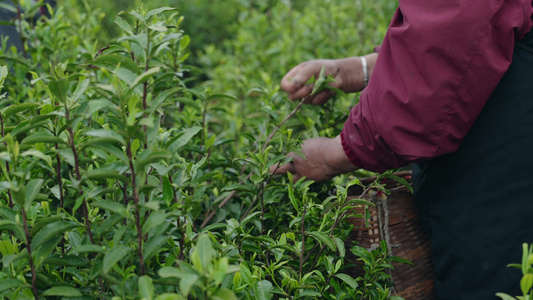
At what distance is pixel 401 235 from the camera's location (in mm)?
2064

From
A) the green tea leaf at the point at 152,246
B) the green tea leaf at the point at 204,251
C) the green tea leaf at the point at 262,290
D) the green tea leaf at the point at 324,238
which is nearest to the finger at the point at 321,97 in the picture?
the green tea leaf at the point at 324,238

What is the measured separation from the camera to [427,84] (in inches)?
65.1

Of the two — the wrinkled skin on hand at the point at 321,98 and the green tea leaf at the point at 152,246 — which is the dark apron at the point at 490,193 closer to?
the wrinkled skin on hand at the point at 321,98

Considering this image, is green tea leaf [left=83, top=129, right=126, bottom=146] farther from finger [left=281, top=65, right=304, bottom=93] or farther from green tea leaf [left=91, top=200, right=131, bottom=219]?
finger [left=281, top=65, right=304, bottom=93]

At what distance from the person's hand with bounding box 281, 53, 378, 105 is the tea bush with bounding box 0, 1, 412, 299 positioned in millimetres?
99

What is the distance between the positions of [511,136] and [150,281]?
1.25 meters

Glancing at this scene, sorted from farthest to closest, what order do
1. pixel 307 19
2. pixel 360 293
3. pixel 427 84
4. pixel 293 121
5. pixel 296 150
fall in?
1. pixel 307 19
2. pixel 293 121
3. pixel 296 150
4. pixel 360 293
5. pixel 427 84

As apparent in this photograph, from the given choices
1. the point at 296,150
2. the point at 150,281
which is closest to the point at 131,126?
the point at 150,281

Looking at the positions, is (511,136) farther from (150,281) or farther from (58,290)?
(58,290)

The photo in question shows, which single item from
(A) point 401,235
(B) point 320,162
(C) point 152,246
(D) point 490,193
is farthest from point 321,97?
(C) point 152,246

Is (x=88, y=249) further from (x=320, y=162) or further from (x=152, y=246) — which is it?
(x=320, y=162)

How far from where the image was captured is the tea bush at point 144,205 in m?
1.30

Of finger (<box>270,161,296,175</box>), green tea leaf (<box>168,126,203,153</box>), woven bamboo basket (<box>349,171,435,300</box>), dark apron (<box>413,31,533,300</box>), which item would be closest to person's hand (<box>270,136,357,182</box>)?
finger (<box>270,161,296,175</box>)

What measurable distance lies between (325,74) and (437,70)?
2.88 ft
